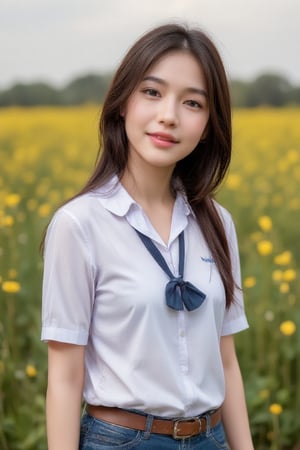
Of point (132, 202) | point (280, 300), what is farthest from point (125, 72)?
point (280, 300)

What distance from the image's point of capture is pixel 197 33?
63.6 inches

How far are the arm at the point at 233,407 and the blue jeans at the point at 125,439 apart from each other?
17cm

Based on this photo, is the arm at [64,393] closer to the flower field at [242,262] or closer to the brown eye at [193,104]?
the brown eye at [193,104]

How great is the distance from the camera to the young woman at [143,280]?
151cm

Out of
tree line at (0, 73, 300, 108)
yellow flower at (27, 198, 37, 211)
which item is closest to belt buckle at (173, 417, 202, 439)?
yellow flower at (27, 198, 37, 211)

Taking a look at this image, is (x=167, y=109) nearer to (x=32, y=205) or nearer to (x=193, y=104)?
(x=193, y=104)

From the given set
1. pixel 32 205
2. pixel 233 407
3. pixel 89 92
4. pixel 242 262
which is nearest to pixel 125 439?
pixel 233 407

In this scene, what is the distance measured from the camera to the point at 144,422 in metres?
1.52

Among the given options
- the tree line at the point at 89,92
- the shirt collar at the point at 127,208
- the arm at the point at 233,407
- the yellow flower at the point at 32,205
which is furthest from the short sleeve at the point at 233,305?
the tree line at the point at 89,92

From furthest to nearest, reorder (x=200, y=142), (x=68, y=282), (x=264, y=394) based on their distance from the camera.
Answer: (x=264, y=394)
(x=200, y=142)
(x=68, y=282)

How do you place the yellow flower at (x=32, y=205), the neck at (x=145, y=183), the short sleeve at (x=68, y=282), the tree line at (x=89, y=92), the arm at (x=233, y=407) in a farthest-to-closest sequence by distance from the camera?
1. the tree line at (x=89, y=92)
2. the yellow flower at (x=32, y=205)
3. the arm at (x=233, y=407)
4. the neck at (x=145, y=183)
5. the short sleeve at (x=68, y=282)

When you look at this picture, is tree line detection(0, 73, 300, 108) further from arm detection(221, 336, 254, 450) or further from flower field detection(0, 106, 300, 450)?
arm detection(221, 336, 254, 450)

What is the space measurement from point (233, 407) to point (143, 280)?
1.23 feet

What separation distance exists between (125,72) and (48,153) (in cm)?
455
